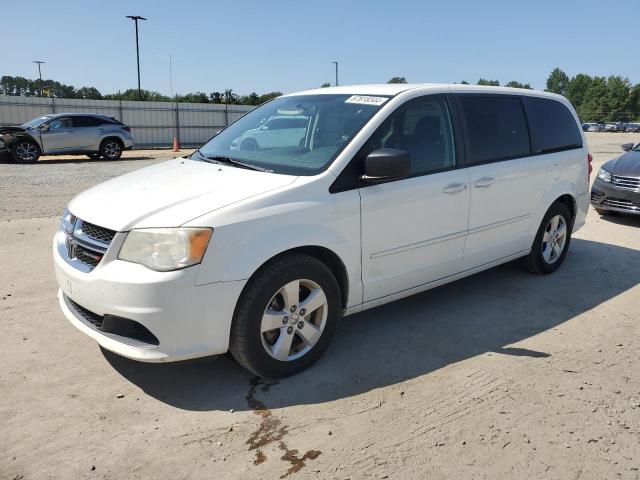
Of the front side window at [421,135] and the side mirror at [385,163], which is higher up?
the front side window at [421,135]

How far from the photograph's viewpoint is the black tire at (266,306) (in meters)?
3.12

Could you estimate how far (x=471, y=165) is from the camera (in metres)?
4.35

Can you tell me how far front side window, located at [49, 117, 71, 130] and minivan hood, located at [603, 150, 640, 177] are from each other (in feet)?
52.1

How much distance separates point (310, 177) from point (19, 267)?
3.67 m

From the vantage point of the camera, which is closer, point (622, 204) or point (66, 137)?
point (622, 204)

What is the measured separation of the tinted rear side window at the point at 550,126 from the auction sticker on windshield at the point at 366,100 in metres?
1.92

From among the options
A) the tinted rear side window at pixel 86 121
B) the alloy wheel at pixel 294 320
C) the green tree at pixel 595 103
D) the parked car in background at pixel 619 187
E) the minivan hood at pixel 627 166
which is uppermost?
the green tree at pixel 595 103

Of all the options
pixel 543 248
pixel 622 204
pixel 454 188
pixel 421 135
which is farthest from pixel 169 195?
pixel 622 204

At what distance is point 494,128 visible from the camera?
4.68 metres

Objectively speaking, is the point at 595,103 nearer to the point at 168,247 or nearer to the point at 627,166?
the point at 627,166

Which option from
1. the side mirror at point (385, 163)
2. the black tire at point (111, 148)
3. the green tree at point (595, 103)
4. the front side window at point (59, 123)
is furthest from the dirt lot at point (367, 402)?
the green tree at point (595, 103)

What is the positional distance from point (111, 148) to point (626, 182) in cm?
1629

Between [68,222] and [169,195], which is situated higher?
[169,195]

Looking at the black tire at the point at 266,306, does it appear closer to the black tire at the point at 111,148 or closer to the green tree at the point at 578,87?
the black tire at the point at 111,148
